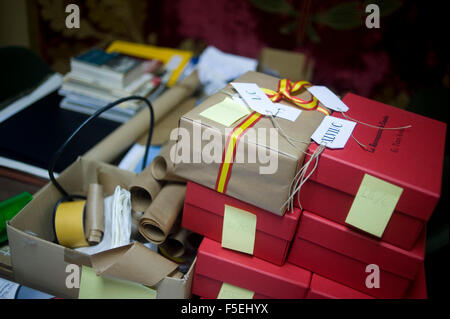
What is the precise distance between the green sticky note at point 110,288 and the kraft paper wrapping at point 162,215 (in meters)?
0.11

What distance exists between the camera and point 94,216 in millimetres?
920

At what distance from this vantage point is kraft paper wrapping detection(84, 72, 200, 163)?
117 centimetres

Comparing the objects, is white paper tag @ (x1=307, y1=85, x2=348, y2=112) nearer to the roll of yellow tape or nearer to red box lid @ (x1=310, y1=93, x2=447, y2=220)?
red box lid @ (x1=310, y1=93, x2=447, y2=220)

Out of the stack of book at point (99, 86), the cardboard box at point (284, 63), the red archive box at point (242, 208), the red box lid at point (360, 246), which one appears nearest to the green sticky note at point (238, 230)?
the red archive box at point (242, 208)

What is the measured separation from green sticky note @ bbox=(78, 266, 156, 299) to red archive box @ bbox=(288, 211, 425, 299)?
362 mm

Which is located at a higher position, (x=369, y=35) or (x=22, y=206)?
(x=369, y=35)

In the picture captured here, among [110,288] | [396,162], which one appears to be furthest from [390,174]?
[110,288]

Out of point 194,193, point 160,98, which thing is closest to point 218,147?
point 194,193

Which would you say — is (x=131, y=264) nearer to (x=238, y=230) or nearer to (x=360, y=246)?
(x=238, y=230)

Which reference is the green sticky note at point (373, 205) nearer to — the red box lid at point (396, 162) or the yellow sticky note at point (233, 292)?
the red box lid at point (396, 162)
